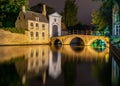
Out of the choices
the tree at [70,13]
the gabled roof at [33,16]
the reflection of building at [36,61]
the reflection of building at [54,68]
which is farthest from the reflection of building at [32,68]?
the tree at [70,13]

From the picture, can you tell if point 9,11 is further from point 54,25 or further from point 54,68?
point 54,68

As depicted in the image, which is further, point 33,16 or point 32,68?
point 33,16

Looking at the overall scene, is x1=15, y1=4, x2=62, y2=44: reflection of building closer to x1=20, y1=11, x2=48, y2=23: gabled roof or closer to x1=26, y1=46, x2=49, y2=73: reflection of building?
x1=20, y1=11, x2=48, y2=23: gabled roof

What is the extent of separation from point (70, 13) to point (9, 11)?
2209 cm

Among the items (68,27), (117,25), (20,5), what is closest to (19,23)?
(20,5)

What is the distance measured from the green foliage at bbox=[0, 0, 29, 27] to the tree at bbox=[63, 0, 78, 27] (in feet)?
56.7

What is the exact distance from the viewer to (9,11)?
55.8m

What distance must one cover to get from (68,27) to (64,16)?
23.3 ft

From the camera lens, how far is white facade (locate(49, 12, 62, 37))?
63062 mm

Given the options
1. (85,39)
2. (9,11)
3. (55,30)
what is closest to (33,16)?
(9,11)

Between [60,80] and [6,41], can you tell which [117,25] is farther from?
[60,80]

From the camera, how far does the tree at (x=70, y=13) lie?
239 ft

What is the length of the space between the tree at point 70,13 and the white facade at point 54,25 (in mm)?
7586

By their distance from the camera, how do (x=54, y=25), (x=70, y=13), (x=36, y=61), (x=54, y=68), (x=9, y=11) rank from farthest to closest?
(x=70, y=13), (x=54, y=25), (x=9, y=11), (x=36, y=61), (x=54, y=68)
